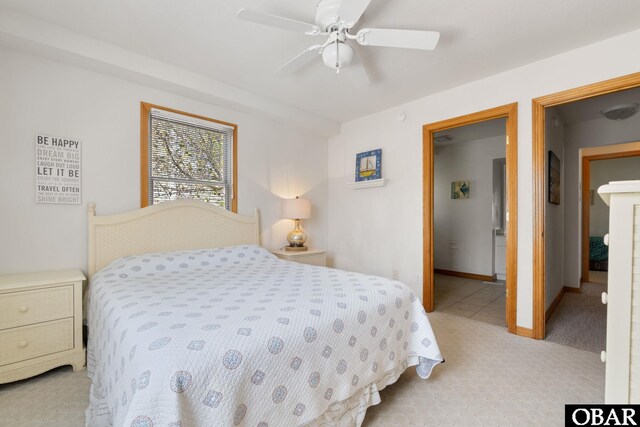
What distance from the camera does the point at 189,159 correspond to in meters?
3.15

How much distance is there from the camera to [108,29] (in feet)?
7.20

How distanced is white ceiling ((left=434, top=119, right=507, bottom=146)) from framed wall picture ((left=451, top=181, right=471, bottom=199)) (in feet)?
2.51

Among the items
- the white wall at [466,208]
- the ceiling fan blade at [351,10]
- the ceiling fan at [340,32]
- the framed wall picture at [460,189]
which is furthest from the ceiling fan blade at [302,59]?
the framed wall picture at [460,189]

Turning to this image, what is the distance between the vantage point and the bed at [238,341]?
0.98 m

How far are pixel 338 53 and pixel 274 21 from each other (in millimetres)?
440

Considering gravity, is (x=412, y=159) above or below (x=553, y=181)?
above

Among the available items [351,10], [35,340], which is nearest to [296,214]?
[351,10]

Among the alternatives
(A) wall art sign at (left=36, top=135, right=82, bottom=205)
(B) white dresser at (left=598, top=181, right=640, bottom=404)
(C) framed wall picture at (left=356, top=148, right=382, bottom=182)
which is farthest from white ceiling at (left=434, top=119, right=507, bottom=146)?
(A) wall art sign at (left=36, top=135, right=82, bottom=205)

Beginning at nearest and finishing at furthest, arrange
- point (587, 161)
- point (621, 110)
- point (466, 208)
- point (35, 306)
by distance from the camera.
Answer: point (35, 306)
point (621, 110)
point (587, 161)
point (466, 208)

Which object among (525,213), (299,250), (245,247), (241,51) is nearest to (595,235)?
(525,213)

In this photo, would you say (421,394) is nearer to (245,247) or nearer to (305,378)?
(305,378)

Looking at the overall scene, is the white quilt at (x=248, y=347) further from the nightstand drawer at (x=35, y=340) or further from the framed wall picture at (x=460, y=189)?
the framed wall picture at (x=460, y=189)

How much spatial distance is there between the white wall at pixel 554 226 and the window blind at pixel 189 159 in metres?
3.42

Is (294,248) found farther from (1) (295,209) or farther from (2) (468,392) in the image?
(2) (468,392)
